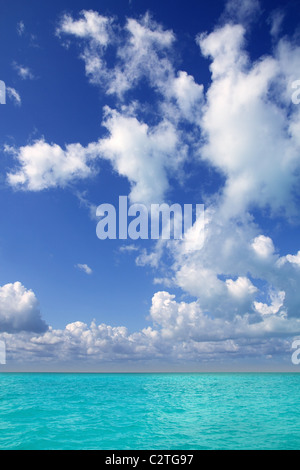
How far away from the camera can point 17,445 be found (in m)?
21.2

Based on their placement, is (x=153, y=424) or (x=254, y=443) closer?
(x=254, y=443)

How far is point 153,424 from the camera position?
93.1 ft
